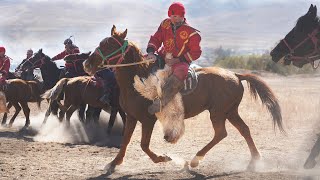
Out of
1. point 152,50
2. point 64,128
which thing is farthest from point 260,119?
point 152,50

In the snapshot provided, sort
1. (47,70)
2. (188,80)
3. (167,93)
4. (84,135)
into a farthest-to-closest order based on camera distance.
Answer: (47,70)
(84,135)
(188,80)
(167,93)

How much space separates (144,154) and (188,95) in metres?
2.47

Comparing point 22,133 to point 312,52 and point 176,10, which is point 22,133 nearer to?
point 176,10

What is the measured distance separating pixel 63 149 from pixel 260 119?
23.0 ft

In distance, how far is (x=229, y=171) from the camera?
9.68 m

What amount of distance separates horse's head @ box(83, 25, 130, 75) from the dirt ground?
1.76 metres

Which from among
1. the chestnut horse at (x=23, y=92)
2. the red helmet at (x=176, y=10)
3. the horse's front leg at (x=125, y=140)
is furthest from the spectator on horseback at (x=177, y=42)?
the chestnut horse at (x=23, y=92)

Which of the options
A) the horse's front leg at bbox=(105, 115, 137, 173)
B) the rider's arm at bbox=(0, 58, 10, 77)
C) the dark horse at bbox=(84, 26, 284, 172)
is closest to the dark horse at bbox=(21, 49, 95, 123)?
the rider's arm at bbox=(0, 58, 10, 77)

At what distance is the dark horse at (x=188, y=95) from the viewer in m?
9.18

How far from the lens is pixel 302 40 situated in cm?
1044

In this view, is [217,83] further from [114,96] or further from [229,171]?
[114,96]

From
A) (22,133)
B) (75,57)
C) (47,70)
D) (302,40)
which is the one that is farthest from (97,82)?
(302,40)

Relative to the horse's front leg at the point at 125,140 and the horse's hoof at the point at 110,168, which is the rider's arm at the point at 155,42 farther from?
the horse's hoof at the point at 110,168

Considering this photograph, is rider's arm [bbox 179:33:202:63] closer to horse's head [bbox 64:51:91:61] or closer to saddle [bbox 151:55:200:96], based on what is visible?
saddle [bbox 151:55:200:96]
